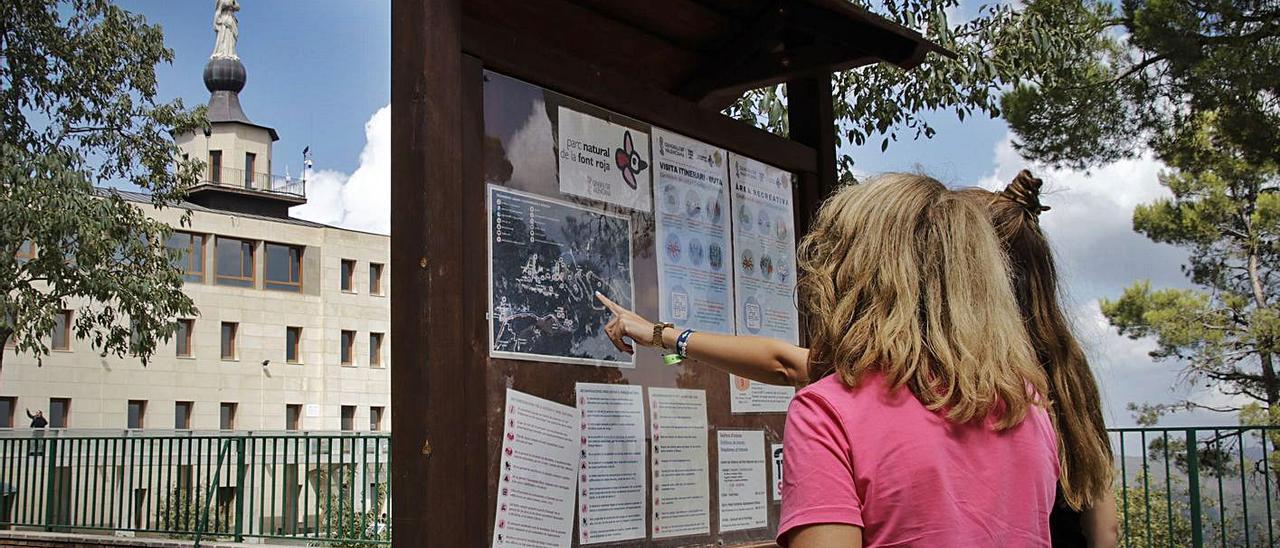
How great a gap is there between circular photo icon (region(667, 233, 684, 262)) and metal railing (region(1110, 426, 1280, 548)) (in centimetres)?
476

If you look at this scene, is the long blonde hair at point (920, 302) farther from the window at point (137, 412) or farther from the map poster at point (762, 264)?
the window at point (137, 412)

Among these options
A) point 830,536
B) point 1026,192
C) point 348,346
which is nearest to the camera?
point 830,536

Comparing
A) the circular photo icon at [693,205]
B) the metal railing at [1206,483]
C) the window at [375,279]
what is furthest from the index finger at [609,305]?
the window at [375,279]

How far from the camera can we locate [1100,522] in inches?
72.2

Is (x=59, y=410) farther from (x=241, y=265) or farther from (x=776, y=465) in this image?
(x=776, y=465)

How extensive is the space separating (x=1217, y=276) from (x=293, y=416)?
39.0 meters

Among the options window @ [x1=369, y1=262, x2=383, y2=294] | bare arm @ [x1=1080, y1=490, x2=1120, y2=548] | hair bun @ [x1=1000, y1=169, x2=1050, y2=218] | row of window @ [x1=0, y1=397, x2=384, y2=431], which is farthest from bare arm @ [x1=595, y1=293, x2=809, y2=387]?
window @ [x1=369, y1=262, x2=383, y2=294]

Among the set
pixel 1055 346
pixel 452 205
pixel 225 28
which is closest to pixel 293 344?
pixel 225 28

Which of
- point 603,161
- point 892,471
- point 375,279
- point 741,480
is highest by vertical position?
point 375,279

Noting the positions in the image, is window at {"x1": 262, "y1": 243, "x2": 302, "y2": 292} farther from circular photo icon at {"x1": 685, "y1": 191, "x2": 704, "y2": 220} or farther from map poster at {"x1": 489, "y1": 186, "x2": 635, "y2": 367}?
map poster at {"x1": 489, "y1": 186, "x2": 635, "y2": 367}

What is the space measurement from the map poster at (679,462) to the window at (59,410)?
147 feet

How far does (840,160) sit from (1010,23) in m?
1.34

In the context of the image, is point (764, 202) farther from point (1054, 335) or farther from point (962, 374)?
point (962, 374)

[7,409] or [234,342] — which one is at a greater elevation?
[234,342]
